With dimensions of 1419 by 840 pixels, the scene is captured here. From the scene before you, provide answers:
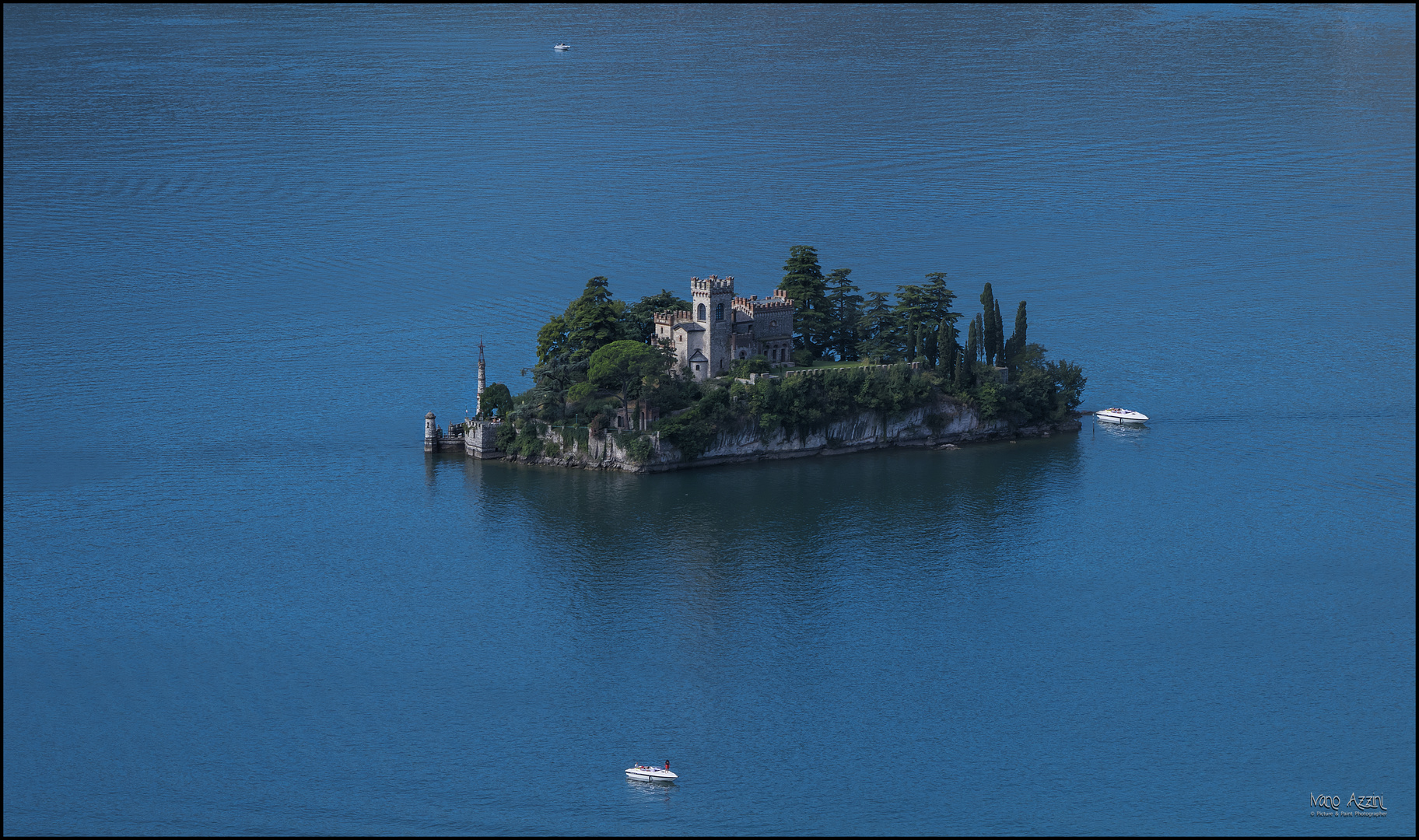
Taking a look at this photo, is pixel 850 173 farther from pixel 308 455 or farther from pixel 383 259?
pixel 308 455

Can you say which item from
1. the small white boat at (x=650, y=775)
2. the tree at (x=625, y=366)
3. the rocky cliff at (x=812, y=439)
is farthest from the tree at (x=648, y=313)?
the small white boat at (x=650, y=775)

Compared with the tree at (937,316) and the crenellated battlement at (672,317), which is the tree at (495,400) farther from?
the tree at (937,316)

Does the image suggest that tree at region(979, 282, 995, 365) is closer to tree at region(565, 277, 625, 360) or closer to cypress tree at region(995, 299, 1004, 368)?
cypress tree at region(995, 299, 1004, 368)

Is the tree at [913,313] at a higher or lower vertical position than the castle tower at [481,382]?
higher

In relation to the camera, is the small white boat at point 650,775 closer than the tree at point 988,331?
Yes

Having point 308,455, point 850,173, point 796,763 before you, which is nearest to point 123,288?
point 308,455

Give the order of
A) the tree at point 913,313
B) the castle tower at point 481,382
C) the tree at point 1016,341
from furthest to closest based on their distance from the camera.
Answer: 1. the tree at point 1016,341
2. the tree at point 913,313
3. the castle tower at point 481,382

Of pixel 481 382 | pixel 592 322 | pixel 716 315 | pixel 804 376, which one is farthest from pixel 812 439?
pixel 481 382
